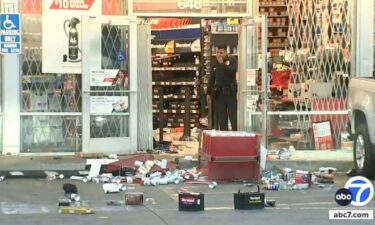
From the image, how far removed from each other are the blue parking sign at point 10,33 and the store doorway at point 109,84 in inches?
45.9

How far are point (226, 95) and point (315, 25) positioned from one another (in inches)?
87.8

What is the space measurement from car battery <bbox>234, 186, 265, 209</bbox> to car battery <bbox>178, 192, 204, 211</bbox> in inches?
17.3

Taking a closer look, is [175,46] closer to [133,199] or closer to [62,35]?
[62,35]

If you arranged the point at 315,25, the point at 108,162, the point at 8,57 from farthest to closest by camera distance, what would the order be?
1. the point at 315,25
2. the point at 8,57
3. the point at 108,162

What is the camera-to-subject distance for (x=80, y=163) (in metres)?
12.4

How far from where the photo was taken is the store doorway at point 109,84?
13375 millimetres

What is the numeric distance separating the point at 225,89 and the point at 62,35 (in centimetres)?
345

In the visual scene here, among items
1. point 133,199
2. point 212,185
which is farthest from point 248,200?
point 212,185

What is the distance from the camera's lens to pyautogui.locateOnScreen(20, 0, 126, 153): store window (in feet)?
43.8

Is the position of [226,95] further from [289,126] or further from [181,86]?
[181,86]

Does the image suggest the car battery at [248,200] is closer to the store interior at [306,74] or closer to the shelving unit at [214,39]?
the store interior at [306,74]

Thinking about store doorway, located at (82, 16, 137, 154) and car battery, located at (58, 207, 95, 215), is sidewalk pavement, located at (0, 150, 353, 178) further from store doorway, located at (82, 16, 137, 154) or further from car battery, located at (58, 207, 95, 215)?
car battery, located at (58, 207, 95, 215)

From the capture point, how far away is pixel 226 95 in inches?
580

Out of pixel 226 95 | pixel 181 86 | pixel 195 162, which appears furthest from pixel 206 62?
pixel 195 162
